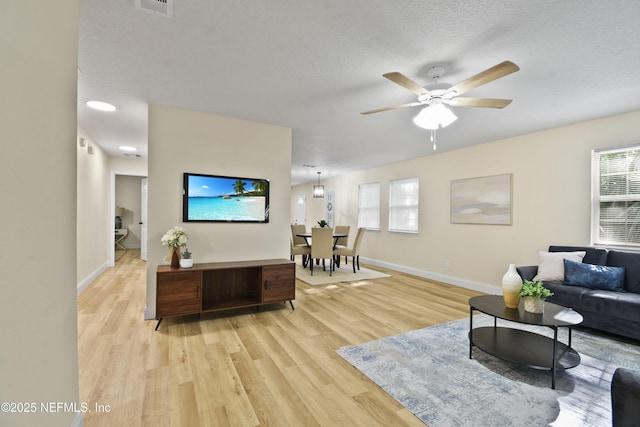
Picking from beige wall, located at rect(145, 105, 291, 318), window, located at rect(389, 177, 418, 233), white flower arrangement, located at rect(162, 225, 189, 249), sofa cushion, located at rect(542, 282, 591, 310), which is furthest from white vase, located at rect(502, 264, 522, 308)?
window, located at rect(389, 177, 418, 233)

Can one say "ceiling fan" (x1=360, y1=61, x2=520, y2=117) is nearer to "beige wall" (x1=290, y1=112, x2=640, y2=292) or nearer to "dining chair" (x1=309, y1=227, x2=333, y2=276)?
"beige wall" (x1=290, y1=112, x2=640, y2=292)

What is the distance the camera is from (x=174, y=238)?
305 centimetres

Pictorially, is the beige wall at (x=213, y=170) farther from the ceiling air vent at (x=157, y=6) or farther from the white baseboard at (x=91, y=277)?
the white baseboard at (x=91, y=277)

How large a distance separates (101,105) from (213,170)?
142cm

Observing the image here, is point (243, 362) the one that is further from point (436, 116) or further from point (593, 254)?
point (593, 254)

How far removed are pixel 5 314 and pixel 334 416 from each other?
166 cm

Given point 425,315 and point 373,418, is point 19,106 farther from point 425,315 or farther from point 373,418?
point 425,315

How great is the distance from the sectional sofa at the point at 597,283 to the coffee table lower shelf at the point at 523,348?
906mm

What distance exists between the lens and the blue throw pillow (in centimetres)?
303

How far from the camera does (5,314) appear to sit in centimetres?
77

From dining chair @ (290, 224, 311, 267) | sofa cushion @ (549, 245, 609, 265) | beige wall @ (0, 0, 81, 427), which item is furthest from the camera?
dining chair @ (290, 224, 311, 267)

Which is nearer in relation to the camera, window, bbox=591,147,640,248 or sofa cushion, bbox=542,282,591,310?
sofa cushion, bbox=542,282,591,310

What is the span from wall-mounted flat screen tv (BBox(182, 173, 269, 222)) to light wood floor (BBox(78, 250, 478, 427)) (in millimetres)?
1253

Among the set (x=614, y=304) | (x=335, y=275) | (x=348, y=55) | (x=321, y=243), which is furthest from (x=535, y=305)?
(x=321, y=243)
